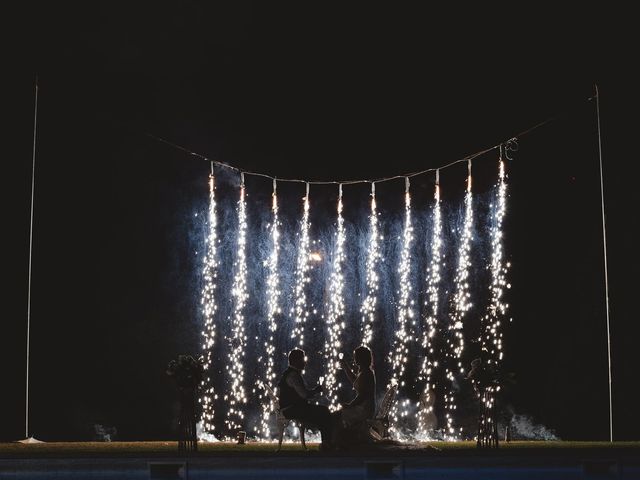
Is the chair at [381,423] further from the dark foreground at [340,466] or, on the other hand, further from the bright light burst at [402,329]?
the bright light burst at [402,329]

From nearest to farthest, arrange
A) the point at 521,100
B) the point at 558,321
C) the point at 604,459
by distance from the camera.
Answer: the point at 604,459 → the point at 521,100 → the point at 558,321

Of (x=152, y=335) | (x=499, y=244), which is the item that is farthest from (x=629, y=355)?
(x=152, y=335)

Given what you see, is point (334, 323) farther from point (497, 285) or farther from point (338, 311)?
point (497, 285)

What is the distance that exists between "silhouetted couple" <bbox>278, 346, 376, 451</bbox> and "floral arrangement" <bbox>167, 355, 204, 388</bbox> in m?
0.80

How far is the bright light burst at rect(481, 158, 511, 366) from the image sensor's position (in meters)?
11.5

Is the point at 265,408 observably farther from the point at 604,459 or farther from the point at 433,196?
the point at 604,459

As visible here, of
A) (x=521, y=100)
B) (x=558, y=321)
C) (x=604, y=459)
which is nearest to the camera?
(x=604, y=459)

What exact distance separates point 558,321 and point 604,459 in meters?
5.04

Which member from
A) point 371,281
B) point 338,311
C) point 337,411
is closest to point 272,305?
point 338,311

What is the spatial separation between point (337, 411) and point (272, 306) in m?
3.74

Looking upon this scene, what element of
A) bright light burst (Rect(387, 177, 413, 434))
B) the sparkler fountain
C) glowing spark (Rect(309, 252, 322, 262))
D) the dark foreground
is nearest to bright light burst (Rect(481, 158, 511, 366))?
the sparkler fountain

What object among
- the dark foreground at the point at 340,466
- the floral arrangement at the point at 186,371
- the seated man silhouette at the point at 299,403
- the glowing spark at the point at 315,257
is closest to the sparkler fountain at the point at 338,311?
the glowing spark at the point at 315,257

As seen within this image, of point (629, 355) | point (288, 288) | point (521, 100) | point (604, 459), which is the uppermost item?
point (521, 100)

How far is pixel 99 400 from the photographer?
12367 millimetres
